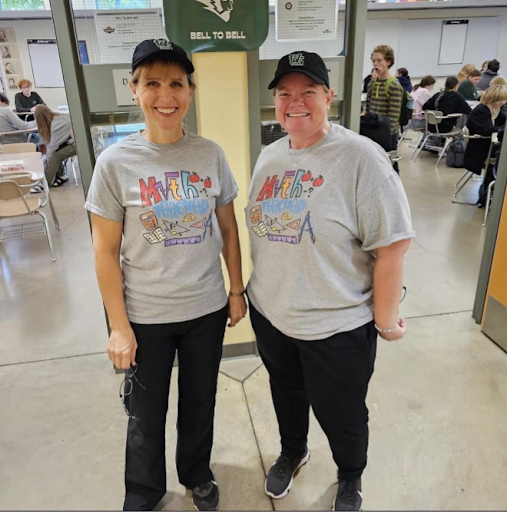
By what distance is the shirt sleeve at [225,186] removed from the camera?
4.52 feet

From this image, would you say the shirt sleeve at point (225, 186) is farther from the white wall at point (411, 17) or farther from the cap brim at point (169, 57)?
the white wall at point (411, 17)

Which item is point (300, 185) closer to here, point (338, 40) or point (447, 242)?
point (338, 40)

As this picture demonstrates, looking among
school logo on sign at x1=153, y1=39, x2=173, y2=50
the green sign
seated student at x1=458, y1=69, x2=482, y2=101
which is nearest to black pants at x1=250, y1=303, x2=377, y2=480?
school logo on sign at x1=153, y1=39, x2=173, y2=50

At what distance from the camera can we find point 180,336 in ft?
4.70

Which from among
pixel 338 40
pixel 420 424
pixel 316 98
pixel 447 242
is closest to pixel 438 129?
pixel 447 242

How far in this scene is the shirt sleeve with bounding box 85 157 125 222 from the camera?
4.00 feet

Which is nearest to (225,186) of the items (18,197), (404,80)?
(18,197)

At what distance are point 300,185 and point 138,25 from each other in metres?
1.27

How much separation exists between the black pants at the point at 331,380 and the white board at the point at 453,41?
11.7m

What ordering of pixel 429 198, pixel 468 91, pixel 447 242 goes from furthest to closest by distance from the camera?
pixel 468 91, pixel 429 198, pixel 447 242

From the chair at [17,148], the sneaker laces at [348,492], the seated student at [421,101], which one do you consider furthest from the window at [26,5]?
the sneaker laces at [348,492]

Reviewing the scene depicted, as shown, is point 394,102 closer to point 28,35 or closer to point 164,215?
point 164,215

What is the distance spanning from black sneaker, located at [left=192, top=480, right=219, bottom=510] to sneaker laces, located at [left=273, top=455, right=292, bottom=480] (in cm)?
24

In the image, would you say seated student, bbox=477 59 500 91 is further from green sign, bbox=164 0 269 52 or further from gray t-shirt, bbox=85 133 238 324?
gray t-shirt, bbox=85 133 238 324
